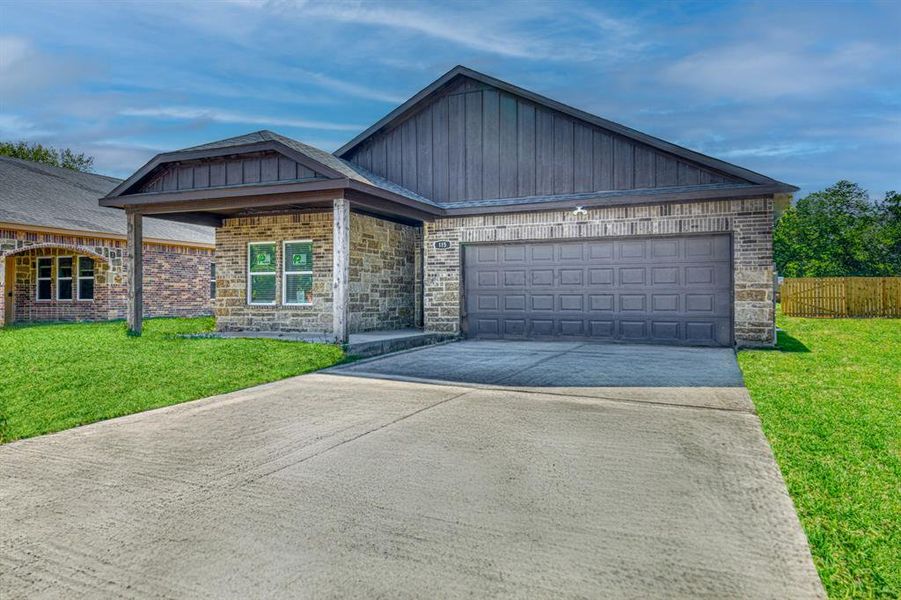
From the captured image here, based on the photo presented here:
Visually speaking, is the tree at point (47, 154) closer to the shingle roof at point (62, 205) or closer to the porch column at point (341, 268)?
the shingle roof at point (62, 205)

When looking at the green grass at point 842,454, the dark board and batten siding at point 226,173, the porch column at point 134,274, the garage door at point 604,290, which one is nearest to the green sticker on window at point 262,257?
the porch column at point 134,274

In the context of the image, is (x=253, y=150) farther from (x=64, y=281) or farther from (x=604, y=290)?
(x=64, y=281)

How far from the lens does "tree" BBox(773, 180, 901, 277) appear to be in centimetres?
3266

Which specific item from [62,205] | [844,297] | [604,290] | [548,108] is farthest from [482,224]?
[844,297]

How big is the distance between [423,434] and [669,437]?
2223 millimetres

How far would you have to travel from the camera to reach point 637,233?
12766mm

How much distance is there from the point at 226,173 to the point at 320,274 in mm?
3273

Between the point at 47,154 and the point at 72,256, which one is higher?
the point at 47,154

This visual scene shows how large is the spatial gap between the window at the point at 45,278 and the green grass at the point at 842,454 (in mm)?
20689

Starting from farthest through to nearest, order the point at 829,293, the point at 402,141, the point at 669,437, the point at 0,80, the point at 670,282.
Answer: the point at 0,80 → the point at 829,293 → the point at 402,141 → the point at 670,282 → the point at 669,437

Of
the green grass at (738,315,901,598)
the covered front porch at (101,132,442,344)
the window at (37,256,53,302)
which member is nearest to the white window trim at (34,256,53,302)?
the window at (37,256,53,302)

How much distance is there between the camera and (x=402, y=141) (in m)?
15.3

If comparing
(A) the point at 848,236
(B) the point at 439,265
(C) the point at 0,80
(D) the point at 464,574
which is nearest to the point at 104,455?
(D) the point at 464,574

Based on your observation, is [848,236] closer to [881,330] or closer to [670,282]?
[881,330]
